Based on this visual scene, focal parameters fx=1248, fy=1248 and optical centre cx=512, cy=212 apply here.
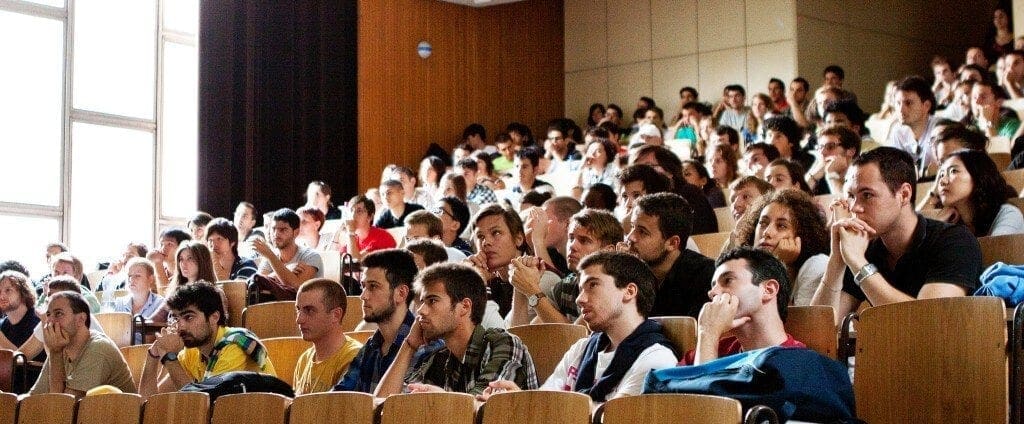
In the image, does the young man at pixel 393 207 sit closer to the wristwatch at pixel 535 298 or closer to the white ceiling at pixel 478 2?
the wristwatch at pixel 535 298

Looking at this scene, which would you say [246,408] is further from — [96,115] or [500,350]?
[96,115]

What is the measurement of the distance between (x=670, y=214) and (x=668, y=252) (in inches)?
4.5

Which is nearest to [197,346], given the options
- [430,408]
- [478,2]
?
[430,408]

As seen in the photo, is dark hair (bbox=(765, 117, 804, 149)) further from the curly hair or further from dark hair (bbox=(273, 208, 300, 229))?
the curly hair

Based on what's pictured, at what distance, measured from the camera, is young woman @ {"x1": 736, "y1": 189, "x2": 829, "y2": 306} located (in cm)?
351

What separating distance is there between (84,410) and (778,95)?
6.58 metres

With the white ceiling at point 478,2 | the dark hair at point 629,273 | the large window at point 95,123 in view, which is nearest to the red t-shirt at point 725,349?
the dark hair at point 629,273

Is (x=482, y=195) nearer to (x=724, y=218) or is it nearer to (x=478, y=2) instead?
(x=724, y=218)

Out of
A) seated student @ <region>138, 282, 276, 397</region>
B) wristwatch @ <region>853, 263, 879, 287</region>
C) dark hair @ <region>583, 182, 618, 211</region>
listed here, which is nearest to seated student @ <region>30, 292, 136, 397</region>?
seated student @ <region>138, 282, 276, 397</region>

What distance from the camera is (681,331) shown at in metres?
3.14

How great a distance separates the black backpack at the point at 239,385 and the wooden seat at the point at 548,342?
71 centimetres

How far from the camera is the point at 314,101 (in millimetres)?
9789

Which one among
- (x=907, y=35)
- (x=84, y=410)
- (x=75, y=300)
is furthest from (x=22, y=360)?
(x=907, y=35)

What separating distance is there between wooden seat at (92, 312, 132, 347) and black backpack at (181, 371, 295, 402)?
210 centimetres
